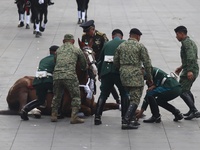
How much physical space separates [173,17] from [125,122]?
14.5m

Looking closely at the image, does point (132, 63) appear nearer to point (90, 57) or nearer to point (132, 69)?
point (132, 69)

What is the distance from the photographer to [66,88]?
419 inches

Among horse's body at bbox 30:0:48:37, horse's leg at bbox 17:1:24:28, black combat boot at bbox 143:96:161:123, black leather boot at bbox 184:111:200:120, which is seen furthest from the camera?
horse's leg at bbox 17:1:24:28

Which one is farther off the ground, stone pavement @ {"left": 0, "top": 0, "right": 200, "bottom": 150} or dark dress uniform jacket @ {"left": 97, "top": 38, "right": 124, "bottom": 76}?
dark dress uniform jacket @ {"left": 97, "top": 38, "right": 124, "bottom": 76}

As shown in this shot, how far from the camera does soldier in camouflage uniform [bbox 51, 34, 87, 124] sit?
34.2 ft

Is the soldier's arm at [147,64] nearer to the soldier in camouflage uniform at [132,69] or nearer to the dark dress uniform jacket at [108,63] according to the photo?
the soldier in camouflage uniform at [132,69]

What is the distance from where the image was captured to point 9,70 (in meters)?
15.0

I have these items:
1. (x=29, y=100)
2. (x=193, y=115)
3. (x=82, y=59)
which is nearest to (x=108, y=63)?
(x=82, y=59)

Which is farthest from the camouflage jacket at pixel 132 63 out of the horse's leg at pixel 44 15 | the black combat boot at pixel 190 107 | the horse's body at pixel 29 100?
the horse's leg at pixel 44 15

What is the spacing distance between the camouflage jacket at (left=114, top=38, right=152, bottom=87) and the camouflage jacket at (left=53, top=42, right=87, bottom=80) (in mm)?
626

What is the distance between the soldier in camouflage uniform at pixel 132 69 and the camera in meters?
10.2

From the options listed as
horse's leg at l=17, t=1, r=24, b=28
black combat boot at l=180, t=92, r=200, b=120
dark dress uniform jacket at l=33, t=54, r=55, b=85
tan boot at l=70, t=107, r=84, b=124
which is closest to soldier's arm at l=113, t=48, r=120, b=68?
tan boot at l=70, t=107, r=84, b=124

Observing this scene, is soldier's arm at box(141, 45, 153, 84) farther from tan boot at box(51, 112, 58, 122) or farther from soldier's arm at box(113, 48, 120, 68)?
tan boot at box(51, 112, 58, 122)

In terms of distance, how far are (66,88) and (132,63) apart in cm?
118
